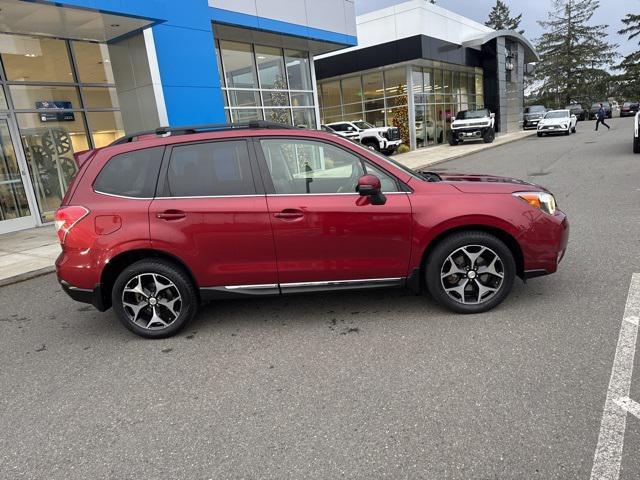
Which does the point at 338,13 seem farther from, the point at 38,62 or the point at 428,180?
the point at 428,180

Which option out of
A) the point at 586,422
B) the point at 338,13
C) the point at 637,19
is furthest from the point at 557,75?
the point at 586,422

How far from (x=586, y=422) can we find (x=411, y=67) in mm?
25825

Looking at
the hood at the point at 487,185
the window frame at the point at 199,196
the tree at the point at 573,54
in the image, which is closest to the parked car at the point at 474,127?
the hood at the point at 487,185

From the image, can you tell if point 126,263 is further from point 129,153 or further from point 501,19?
point 501,19

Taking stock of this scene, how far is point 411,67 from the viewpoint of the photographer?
84.6ft

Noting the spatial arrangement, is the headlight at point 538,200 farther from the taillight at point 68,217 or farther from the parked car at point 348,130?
the parked car at point 348,130

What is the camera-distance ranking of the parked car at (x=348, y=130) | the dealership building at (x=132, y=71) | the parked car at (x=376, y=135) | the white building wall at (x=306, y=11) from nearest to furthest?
the dealership building at (x=132, y=71)
the white building wall at (x=306, y=11)
the parked car at (x=376, y=135)
the parked car at (x=348, y=130)

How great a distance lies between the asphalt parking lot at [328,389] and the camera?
2461mm

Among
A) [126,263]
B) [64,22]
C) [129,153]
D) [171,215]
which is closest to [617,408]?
[171,215]

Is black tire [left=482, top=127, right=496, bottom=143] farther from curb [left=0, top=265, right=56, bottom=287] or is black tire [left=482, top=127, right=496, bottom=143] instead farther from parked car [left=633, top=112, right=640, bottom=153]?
curb [left=0, top=265, right=56, bottom=287]

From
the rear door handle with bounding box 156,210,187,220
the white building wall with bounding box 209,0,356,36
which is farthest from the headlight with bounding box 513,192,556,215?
the white building wall with bounding box 209,0,356,36

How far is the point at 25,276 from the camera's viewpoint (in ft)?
21.7

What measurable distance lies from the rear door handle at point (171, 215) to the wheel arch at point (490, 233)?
83.2 inches

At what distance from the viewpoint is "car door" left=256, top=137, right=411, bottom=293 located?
387 cm
